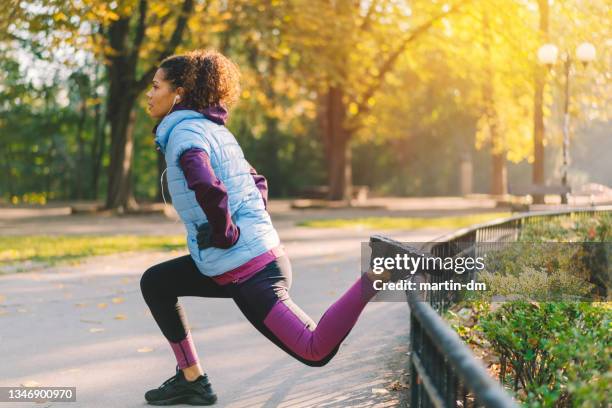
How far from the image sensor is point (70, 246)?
45.7ft

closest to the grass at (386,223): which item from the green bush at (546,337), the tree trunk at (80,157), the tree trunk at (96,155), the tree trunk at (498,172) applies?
the green bush at (546,337)

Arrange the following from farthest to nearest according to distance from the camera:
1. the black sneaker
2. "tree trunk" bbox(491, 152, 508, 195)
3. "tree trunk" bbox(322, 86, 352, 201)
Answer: "tree trunk" bbox(491, 152, 508, 195) → "tree trunk" bbox(322, 86, 352, 201) → the black sneaker

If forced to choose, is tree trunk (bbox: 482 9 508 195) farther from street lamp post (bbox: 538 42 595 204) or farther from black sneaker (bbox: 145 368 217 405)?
black sneaker (bbox: 145 368 217 405)

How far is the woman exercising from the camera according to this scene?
12.7 ft

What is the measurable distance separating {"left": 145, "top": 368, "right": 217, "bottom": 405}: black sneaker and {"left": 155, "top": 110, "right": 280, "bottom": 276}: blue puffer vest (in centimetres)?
79

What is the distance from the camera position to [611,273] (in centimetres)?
823

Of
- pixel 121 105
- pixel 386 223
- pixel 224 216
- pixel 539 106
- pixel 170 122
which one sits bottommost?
pixel 386 223

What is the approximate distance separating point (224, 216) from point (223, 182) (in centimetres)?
27

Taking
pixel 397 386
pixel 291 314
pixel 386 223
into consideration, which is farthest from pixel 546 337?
pixel 386 223

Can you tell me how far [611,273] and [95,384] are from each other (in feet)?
17.2

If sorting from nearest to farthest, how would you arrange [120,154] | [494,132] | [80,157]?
[120,154]
[494,132]
[80,157]

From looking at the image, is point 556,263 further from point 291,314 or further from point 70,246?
point 70,246

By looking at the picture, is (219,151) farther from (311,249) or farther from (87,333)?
(311,249)

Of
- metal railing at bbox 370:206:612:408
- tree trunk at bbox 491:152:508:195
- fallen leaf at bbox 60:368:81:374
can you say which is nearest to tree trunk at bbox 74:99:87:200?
tree trunk at bbox 491:152:508:195
